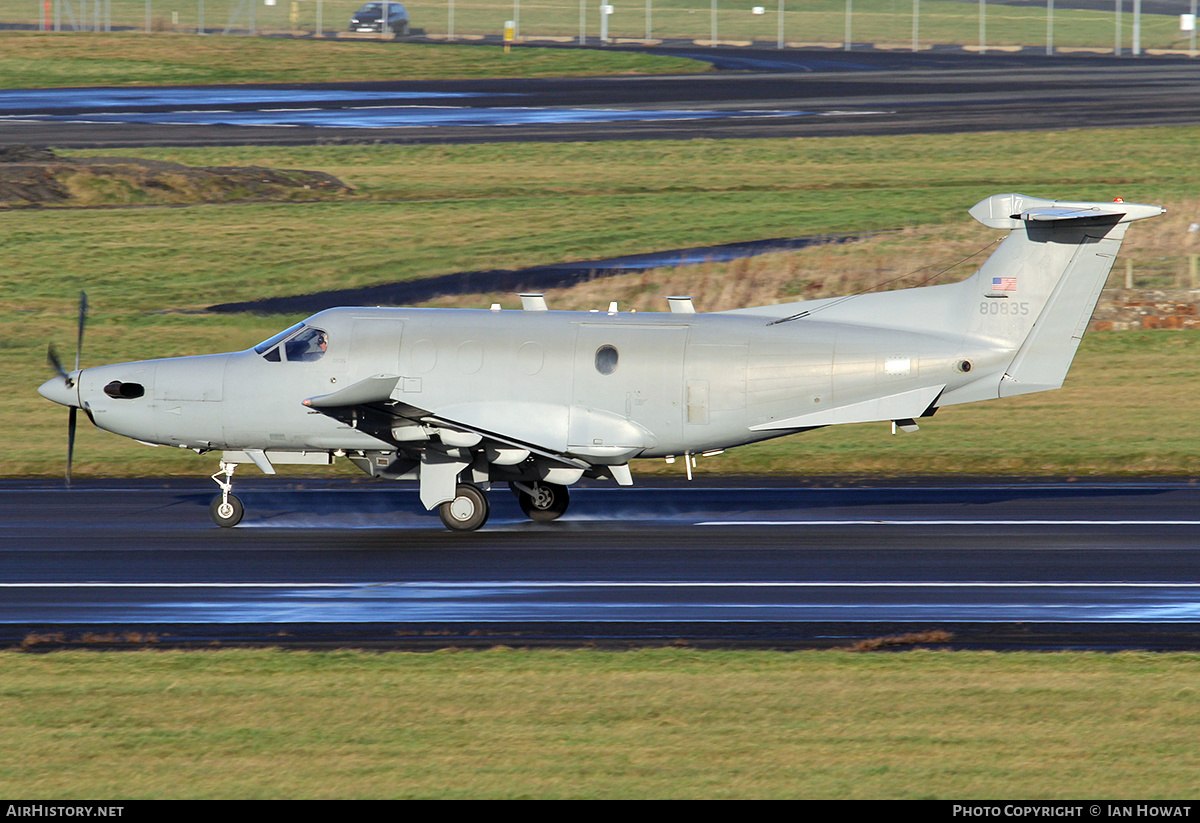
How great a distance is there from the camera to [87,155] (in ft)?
154

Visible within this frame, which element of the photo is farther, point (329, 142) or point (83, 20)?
point (83, 20)

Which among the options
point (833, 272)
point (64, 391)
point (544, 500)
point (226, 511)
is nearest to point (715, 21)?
point (833, 272)

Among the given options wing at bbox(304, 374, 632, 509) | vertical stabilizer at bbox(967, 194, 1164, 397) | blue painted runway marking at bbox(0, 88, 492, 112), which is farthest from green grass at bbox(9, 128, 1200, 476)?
blue painted runway marking at bbox(0, 88, 492, 112)

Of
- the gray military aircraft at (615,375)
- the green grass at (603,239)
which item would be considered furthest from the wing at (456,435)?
the green grass at (603,239)

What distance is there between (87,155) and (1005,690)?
41.3 m

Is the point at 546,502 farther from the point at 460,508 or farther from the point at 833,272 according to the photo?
the point at 833,272

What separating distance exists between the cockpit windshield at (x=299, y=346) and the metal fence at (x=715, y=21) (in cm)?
6568

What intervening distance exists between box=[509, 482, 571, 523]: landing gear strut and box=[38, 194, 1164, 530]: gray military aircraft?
0.69 m

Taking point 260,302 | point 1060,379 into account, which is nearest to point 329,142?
point 260,302

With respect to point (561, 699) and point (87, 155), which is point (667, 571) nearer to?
point (561, 699)

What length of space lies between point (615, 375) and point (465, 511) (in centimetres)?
283

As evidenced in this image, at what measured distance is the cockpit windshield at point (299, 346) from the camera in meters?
20.8

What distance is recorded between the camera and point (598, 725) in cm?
1113

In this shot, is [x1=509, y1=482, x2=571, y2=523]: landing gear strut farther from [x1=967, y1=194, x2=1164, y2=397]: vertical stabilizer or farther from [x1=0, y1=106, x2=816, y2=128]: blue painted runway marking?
[x1=0, y1=106, x2=816, y2=128]: blue painted runway marking
